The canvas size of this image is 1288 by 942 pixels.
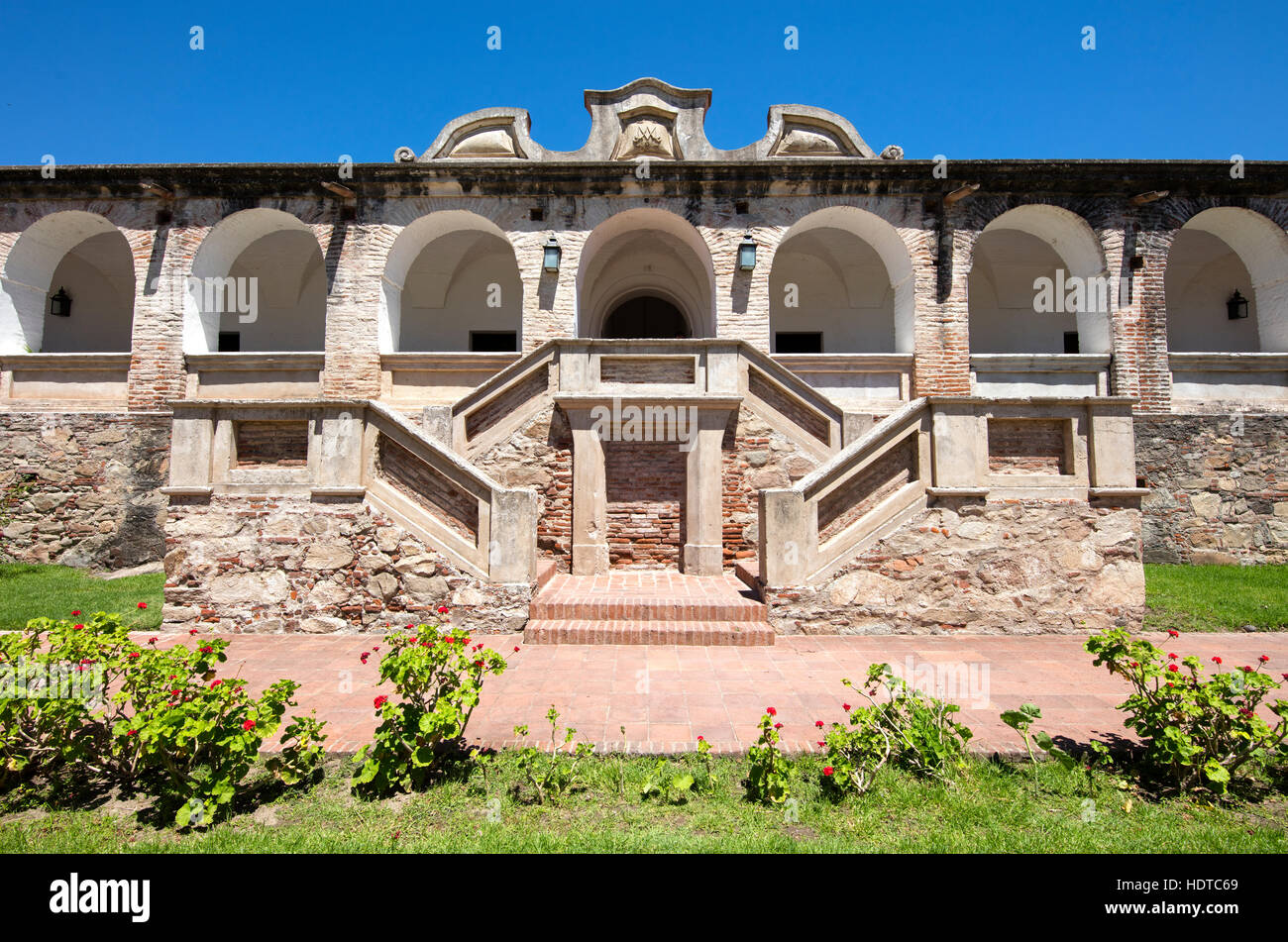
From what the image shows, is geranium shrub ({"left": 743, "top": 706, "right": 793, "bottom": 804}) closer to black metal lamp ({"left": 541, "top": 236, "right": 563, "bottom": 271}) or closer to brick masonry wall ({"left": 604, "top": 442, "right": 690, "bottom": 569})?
brick masonry wall ({"left": 604, "top": 442, "right": 690, "bottom": 569})

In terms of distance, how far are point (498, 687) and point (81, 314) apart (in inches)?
686

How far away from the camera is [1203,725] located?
3.47 meters

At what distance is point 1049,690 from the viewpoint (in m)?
5.01

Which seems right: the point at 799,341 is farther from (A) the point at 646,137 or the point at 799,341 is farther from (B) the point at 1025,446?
(B) the point at 1025,446

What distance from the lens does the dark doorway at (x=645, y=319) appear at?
16.6m

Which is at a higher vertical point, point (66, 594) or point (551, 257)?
point (551, 257)

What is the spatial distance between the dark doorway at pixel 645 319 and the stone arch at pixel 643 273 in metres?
0.41

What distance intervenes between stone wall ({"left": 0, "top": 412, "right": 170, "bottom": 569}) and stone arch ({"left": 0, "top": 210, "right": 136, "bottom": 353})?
238 centimetres

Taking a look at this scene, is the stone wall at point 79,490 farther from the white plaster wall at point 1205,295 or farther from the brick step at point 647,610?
the white plaster wall at point 1205,295

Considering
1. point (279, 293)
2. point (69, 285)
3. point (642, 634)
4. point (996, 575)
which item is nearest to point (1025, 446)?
point (996, 575)

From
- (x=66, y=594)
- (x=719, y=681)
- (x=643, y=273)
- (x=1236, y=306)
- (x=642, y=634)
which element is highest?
(x=643, y=273)

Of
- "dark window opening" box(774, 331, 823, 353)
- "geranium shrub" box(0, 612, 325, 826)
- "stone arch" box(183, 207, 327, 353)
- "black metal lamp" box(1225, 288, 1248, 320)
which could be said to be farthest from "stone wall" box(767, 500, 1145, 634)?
"stone arch" box(183, 207, 327, 353)

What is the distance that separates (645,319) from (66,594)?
13315mm

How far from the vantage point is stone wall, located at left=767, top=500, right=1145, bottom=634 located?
22.2 ft
